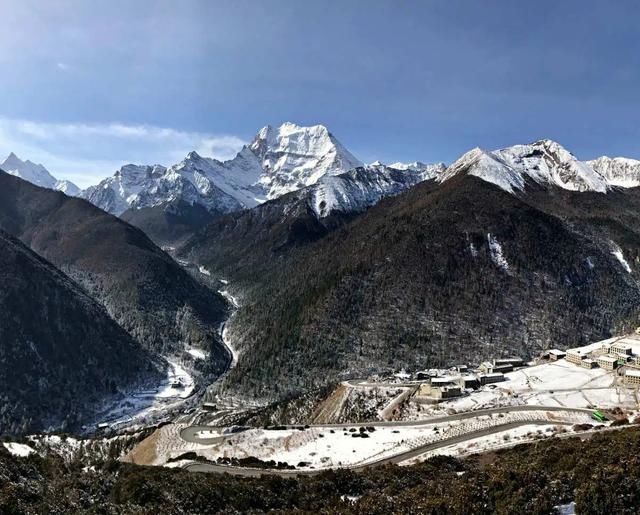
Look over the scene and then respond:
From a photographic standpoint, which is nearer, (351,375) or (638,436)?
(638,436)

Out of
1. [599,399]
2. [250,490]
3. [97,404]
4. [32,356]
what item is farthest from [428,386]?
[32,356]

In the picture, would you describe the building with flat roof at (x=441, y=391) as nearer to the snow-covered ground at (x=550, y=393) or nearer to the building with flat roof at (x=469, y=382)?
the building with flat roof at (x=469, y=382)

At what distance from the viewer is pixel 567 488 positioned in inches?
1751

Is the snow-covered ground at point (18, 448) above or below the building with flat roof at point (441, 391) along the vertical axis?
below

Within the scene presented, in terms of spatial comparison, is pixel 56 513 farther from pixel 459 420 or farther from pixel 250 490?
pixel 459 420

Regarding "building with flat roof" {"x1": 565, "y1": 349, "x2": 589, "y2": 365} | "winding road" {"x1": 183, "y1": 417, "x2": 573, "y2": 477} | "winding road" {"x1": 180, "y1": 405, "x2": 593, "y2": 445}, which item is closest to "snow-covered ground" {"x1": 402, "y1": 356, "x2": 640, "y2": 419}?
"winding road" {"x1": 180, "y1": 405, "x2": 593, "y2": 445}

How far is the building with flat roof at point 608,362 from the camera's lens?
124m

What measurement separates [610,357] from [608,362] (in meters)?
4.08

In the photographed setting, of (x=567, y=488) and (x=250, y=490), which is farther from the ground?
(x=567, y=488)

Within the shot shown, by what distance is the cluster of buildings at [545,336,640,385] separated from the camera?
114625mm

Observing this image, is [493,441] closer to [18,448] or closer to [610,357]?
[610,357]

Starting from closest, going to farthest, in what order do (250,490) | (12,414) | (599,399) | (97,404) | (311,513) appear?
1. (311,513)
2. (250,490)
3. (599,399)
4. (12,414)
5. (97,404)

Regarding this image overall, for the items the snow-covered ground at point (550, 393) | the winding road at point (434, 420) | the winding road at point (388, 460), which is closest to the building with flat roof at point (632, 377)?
the snow-covered ground at point (550, 393)

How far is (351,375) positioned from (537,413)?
94015 millimetres
